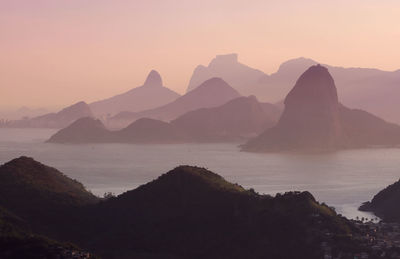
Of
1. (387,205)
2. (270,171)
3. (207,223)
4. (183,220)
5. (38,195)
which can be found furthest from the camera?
(270,171)

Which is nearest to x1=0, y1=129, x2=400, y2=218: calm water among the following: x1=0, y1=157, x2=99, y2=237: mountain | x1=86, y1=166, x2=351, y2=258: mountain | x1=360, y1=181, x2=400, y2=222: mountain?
x1=360, y1=181, x2=400, y2=222: mountain

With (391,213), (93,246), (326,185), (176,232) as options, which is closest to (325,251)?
(176,232)

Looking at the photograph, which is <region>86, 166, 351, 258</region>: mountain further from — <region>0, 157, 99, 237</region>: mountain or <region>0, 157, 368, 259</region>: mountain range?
<region>0, 157, 99, 237</region>: mountain

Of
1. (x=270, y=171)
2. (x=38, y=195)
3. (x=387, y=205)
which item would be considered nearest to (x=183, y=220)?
(x=38, y=195)

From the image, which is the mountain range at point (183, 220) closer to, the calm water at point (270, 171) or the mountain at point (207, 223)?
the mountain at point (207, 223)

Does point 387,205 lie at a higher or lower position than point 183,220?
higher

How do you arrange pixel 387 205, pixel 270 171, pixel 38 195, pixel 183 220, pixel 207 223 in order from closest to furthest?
pixel 207 223 → pixel 183 220 → pixel 38 195 → pixel 387 205 → pixel 270 171

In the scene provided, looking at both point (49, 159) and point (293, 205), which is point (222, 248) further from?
point (49, 159)

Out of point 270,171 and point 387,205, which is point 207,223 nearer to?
point 387,205
